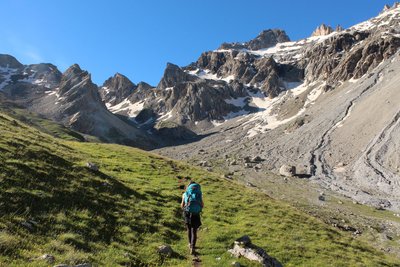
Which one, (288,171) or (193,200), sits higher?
(193,200)

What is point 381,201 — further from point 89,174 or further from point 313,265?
point 89,174

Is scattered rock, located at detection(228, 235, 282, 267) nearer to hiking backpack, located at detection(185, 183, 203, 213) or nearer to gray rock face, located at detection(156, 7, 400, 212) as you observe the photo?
hiking backpack, located at detection(185, 183, 203, 213)

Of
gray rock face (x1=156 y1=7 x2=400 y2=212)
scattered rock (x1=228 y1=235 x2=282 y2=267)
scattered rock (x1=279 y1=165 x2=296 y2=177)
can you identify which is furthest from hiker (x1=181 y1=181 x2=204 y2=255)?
scattered rock (x1=279 y1=165 x2=296 y2=177)

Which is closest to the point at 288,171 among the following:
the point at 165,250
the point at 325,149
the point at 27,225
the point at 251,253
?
the point at 325,149

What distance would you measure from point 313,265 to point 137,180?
17143 mm

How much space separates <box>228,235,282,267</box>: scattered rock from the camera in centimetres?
1803

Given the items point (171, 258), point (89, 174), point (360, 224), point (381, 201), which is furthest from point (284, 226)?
point (381, 201)

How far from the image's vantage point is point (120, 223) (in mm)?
19500

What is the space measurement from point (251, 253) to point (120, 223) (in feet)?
23.9

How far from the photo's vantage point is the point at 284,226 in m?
27.1

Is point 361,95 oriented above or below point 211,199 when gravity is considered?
above

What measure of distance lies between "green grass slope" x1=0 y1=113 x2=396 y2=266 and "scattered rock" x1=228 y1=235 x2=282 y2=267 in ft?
2.10

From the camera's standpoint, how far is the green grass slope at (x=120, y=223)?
48.9ft

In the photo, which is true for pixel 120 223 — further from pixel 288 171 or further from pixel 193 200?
pixel 288 171
